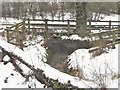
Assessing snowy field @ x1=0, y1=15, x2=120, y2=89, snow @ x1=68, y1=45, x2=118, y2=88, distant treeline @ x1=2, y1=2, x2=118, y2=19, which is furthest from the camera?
distant treeline @ x1=2, y1=2, x2=118, y2=19

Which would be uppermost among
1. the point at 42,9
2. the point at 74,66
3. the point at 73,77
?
the point at 42,9

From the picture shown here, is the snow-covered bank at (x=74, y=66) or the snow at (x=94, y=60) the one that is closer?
the snow-covered bank at (x=74, y=66)

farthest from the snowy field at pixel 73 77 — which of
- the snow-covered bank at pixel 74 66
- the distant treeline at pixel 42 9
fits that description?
the distant treeline at pixel 42 9

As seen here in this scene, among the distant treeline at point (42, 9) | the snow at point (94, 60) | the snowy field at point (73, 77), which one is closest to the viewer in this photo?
the snowy field at point (73, 77)

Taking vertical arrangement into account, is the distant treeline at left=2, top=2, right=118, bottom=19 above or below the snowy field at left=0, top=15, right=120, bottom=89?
above

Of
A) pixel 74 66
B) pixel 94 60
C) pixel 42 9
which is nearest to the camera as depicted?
pixel 74 66

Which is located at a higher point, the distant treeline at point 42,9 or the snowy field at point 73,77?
the distant treeline at point 42,9

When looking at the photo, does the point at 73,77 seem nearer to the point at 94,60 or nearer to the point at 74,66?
the point at 74,66

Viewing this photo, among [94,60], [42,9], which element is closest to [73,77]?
[94,60]

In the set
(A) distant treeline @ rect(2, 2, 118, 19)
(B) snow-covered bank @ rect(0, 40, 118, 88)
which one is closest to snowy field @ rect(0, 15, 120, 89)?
(B) snow-covered bank @ rect(0, 40, 118, 88)

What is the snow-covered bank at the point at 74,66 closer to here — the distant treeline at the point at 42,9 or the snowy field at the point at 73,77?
the snowy field at the point at 73,77

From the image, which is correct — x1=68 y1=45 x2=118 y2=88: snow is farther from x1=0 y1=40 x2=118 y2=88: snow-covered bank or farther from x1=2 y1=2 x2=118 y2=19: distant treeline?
x1=2 y1=2 x2=118 y2=19: distant treeline

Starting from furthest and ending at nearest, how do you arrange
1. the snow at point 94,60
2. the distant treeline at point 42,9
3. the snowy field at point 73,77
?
the distant treeline at point 42,9 < the snow at point 94,60 < the snowy field at point 73,77

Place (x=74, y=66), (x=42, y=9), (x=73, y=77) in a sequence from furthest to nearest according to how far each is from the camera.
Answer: (x=42, y=9), (x=74, y=66), (x=73, y=77)
